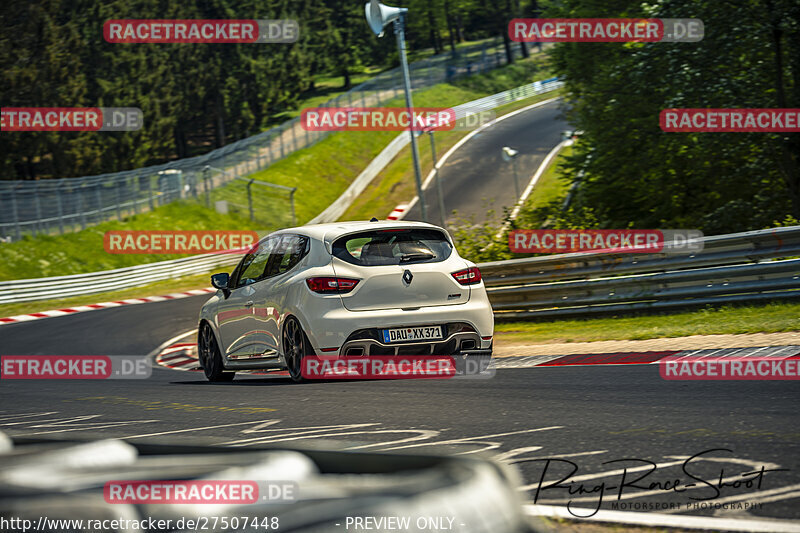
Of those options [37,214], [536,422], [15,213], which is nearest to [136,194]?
[37,214]

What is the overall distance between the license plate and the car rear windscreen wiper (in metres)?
0.74

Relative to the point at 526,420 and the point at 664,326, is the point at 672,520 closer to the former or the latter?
the point at 526,420

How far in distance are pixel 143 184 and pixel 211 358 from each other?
33816 mm

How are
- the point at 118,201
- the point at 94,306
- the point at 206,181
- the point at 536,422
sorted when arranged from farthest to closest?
the point at 206,181
the point at 118,201
the point at 94,306
the point at 536,422

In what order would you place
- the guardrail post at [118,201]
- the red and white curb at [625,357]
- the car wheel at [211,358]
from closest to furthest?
the red and white curb at [625,357], the car wheel at [211,358], the guardrail post at [118,201]

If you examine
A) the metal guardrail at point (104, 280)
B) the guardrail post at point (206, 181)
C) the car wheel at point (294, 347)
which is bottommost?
the metal guardrail at point (104, 280)

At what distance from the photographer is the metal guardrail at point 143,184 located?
1478 inches

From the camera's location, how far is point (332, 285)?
9469 millimetres

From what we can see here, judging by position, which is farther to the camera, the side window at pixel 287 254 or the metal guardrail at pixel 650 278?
the metal guardrail at pixel 650 278

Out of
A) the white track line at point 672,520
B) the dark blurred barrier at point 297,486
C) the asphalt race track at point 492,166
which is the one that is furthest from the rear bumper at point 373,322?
the asphalt race track at point 492,166

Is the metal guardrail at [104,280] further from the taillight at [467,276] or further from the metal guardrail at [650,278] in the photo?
the taillight at [467,276]

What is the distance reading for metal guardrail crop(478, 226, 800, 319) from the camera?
1261 cm

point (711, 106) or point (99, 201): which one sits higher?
point (711, 106)

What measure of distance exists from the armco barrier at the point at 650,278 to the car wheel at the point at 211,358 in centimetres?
548
